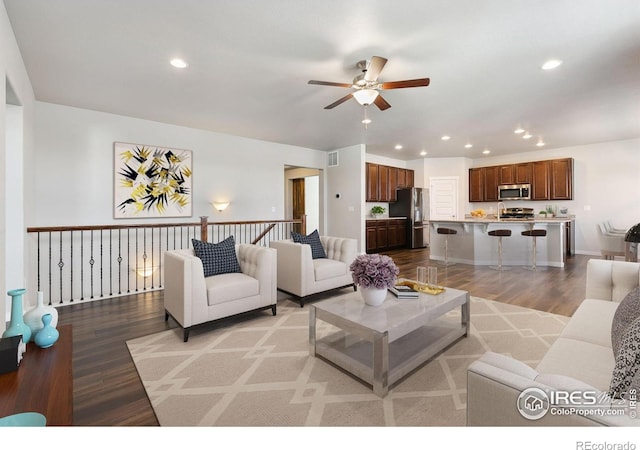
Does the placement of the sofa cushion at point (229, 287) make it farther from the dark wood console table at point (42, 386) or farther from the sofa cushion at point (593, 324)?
the sofa cushion at point (593, 324)

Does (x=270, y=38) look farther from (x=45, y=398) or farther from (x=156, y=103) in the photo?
(x=45, y=398)

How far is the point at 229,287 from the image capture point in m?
2.89

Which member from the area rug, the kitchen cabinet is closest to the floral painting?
the area rug

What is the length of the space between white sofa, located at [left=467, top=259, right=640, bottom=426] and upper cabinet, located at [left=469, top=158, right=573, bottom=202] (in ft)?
20.3

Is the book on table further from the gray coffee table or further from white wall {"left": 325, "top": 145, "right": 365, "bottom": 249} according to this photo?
white wall {"left": 325, "top": 145, "right": 365, "bottom": 249}

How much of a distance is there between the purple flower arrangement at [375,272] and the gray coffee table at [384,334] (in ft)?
0.60

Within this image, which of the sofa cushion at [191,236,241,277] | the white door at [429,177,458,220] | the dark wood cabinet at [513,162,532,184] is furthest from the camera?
the white door at [429,177,458,220]

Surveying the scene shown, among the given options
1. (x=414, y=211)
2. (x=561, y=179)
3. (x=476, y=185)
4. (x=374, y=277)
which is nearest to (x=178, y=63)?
(x=374, y=277)

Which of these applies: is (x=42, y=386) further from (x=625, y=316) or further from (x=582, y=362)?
(x=625, y=316)

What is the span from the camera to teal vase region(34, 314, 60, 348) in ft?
5.08

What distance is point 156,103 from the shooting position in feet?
13.2

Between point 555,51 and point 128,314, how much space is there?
16.6 feet

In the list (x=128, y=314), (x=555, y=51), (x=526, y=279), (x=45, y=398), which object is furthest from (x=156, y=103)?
(x=526, y=279)

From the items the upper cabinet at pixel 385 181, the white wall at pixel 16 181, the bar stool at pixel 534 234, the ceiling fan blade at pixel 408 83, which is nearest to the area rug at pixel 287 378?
the white wall at pixel 16 181
